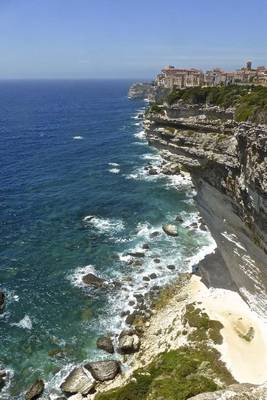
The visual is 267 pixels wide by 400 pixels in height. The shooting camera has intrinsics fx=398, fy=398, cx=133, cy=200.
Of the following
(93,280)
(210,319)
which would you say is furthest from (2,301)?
(210,319)

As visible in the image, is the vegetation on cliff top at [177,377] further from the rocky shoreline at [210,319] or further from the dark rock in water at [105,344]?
the dark rock in water at [105,344]

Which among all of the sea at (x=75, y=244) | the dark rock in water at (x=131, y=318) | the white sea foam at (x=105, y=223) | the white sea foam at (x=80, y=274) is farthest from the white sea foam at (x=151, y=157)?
the dark rock in water at (x=131, y=318)

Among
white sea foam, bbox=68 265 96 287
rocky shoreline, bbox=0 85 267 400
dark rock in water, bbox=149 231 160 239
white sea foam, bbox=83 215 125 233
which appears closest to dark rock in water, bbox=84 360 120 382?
rocky shoreline, bbox=0 85 267 400

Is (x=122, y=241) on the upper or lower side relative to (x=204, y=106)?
lower

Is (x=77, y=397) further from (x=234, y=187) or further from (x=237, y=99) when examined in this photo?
(x=237, y=99)

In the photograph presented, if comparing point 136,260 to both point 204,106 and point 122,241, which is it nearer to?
point 122,241

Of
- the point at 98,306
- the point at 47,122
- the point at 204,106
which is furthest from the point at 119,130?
the point at 98,306
